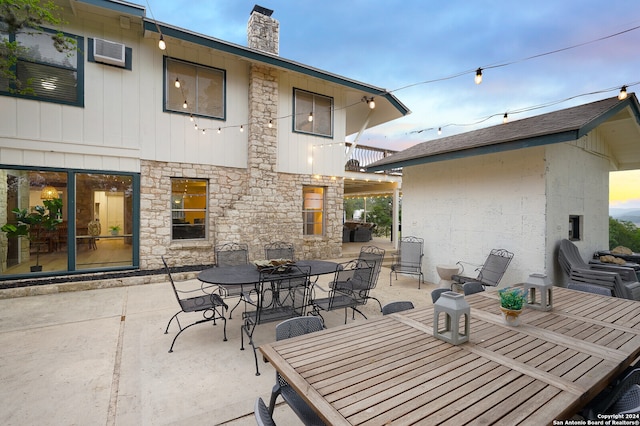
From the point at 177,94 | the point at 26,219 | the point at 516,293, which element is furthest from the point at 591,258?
the point at 26,219

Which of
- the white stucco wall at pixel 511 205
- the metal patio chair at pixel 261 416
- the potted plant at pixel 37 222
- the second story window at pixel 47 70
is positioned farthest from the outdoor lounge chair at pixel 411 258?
the second story window at pixel 47 70

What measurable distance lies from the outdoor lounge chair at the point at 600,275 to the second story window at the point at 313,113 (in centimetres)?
666

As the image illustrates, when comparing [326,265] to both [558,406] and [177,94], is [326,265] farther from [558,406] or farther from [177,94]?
[177,94]

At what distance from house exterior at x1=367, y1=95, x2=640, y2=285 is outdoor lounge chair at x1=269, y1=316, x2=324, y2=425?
4567 mm

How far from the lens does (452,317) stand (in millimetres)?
1953

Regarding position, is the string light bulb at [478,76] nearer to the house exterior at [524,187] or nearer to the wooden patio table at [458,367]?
the house exterior at [524,187]

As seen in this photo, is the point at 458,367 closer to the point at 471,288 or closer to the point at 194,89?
the point at 471,288

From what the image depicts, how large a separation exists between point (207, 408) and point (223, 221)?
209 inches

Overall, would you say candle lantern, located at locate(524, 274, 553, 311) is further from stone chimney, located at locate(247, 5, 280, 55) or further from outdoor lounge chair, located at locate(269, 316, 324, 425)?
stone chimney, located at locate(247, 5, 280, 55)

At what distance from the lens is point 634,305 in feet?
9.39

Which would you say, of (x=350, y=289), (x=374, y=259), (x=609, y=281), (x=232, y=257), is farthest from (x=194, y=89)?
(x=609, y=281)

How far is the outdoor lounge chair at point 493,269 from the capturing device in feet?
16.9

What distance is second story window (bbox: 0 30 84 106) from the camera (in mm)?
5734

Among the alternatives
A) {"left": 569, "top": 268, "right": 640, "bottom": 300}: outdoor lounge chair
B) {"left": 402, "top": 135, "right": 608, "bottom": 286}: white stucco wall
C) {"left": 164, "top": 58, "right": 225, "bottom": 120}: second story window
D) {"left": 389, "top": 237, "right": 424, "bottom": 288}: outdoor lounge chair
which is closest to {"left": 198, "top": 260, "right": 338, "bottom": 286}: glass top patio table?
{"left": 389, "top": 237, "right": 424, "bottom": 288}: outdoor lounge chair
